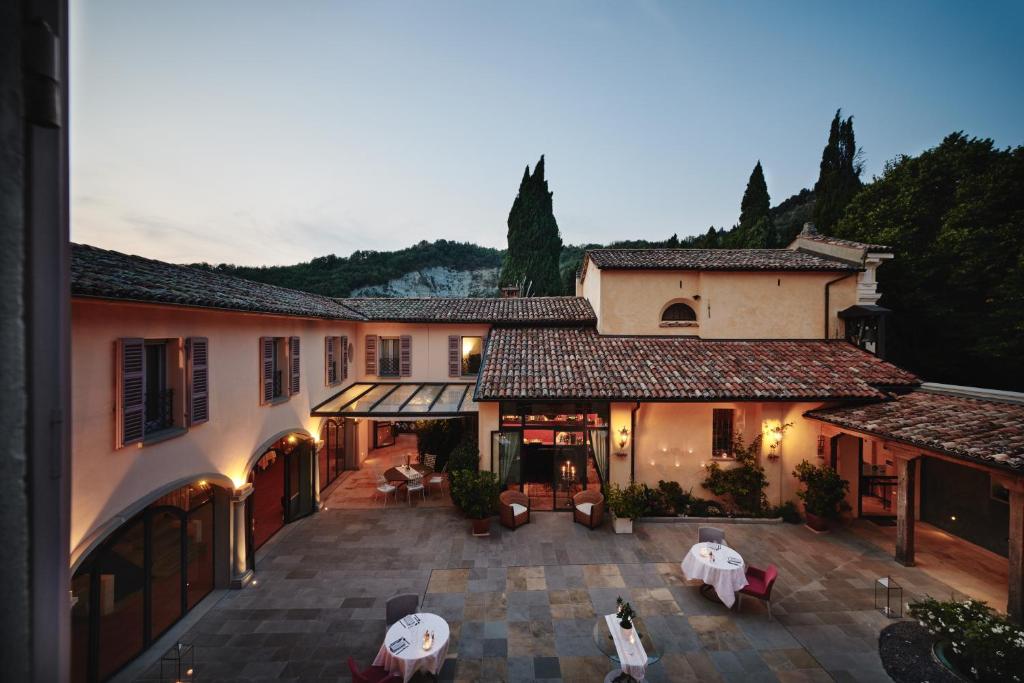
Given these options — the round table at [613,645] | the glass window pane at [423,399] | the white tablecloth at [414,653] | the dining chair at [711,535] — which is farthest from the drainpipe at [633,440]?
the white tablecloth at [414,653]

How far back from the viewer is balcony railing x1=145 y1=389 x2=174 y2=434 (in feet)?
24.8

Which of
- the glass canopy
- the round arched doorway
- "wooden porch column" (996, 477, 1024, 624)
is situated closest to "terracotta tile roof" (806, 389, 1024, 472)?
"wooden porch column" (996, 477, 1024, 624)

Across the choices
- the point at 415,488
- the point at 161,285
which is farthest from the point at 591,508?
the point at 161,285

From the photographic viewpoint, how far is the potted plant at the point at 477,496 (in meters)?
11.1

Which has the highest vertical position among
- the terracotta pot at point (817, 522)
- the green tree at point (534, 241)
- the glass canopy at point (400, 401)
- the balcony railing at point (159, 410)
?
the green tree at point (534, 241)

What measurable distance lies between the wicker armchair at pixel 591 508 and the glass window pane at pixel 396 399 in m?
6.54

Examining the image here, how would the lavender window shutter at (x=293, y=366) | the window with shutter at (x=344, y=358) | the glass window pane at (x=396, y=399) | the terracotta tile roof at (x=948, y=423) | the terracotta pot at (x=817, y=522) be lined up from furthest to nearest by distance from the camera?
the window with shutter at (x=344, y=358)
the glass window pane at (x=396, y=399)
the lavender window shutter at (x=293, y=366)
the terracotta pot at (x=817, y=522)
the terracotta tile roof at (x=948, y=423)

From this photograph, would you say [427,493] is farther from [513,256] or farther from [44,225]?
[513,256]

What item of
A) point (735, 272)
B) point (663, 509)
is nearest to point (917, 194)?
point (735, 272)

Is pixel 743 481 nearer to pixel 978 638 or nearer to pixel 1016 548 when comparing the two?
pixel 1016 548

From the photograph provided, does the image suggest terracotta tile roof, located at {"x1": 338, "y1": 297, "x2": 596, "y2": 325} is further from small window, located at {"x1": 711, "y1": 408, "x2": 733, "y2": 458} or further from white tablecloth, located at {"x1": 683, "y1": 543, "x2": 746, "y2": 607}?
white tablecloth, located at {"x1": 683, "y1": 543, "x2": 746, "y2": 607}

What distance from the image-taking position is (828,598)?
869 cm

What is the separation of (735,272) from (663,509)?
8.56 metres

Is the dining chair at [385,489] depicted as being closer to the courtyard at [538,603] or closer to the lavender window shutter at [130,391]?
the courtyard at [538,603]
